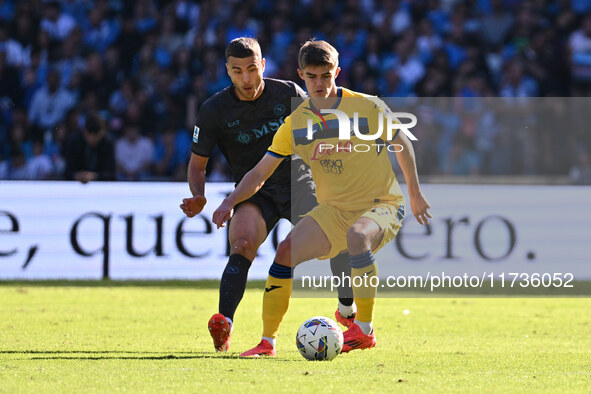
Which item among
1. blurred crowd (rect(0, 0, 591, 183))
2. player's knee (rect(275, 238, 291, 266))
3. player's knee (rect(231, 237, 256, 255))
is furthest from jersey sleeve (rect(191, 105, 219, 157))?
blurred crowd (rect(0, 0, 591, 183))

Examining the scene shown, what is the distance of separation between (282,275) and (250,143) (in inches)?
43.7

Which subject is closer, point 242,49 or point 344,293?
point 242,49

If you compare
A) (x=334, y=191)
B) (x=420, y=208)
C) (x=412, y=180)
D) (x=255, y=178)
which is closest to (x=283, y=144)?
(x=255, y=178)

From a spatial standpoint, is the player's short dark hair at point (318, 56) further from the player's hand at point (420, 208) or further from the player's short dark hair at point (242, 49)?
the player's hand at point (420, 208)

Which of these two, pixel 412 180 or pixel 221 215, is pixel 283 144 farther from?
pixel 412 180

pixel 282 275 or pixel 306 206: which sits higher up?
pixel 306 206

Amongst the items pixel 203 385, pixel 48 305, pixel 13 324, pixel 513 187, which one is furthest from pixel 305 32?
pixel 203 385

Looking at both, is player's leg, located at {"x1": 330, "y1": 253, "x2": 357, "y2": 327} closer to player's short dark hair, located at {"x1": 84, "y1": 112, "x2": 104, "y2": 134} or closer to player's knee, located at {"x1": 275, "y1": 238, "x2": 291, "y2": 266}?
player's knee, located at {"x1": 275, "y1": 238, "x2": 291, "y2": 266}

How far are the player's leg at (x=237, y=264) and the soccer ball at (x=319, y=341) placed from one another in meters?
0.54

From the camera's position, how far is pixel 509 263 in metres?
11.4

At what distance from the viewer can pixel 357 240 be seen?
A: 6016mm

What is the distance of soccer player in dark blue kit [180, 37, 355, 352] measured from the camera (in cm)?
648

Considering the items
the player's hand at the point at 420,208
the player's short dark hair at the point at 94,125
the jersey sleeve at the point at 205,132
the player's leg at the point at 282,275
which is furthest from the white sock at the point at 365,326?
the player's short dark hair at the point at 94,125

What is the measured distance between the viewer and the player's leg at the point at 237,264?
6.11 metres
